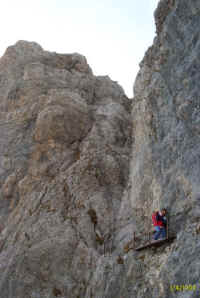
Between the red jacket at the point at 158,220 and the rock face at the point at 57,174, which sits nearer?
the red jacket at the point at 158,220

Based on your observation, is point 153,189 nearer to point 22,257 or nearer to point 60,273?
point 60,273

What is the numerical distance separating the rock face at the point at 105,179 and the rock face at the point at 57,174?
0.08m

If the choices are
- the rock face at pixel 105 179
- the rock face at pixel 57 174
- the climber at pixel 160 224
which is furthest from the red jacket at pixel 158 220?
the rock face at pixel 57 174

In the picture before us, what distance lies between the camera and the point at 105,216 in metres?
21.7

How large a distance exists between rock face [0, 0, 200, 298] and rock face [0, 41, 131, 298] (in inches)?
3.1

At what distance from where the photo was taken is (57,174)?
969 inches

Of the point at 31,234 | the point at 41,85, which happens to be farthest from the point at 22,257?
the point at 41,85

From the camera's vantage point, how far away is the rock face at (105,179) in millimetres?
14867

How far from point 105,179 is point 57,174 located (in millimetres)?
3788

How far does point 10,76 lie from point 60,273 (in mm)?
23140
